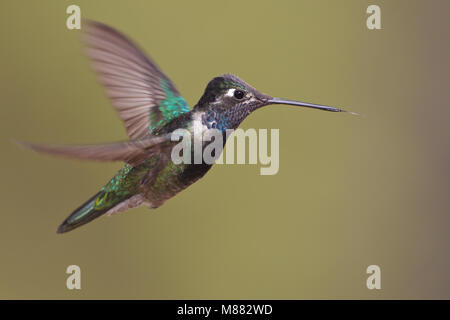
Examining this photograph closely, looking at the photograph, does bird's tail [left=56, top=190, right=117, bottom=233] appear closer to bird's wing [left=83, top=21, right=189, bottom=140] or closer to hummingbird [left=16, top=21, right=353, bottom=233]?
hummingbird [left=16, top=21, right=353, bottom=233]

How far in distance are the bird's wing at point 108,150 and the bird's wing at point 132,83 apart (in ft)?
0.66

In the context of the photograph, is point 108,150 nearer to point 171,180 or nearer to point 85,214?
point 171,180

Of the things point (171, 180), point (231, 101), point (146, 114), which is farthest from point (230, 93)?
point (146, 114)

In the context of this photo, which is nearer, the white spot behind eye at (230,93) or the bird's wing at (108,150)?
the bird's wing at (108,150)

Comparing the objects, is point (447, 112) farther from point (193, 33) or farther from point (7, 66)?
point (7, 66)

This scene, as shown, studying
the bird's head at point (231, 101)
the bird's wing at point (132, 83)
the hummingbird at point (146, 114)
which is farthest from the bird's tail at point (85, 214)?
the bird's head at point (231, 101)

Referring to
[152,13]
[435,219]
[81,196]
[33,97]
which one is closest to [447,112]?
[435,219]

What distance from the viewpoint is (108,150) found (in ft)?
1.91

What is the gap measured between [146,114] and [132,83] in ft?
0.22

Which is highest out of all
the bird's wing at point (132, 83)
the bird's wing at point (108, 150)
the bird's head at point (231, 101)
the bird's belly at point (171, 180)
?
the bird's wing at point (132, 83)

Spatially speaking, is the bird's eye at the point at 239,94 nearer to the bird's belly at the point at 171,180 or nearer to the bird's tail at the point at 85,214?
the bird's belly at the point at 171,180

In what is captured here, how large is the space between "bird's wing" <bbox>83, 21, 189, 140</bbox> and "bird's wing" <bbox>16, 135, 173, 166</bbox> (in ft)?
0.66

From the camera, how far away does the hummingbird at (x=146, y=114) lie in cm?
76

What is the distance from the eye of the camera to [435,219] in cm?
220
